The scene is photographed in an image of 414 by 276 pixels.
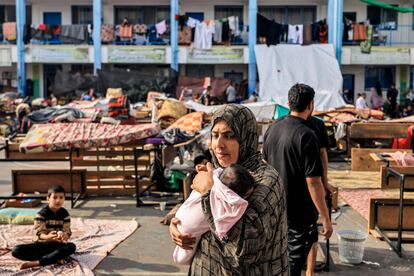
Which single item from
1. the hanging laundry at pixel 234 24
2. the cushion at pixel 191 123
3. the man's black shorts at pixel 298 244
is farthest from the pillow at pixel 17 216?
the hanging laundry at pixel 234 24

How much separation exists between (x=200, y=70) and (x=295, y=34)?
5448mm

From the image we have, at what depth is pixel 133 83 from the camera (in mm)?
25297

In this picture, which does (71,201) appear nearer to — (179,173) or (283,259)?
(179,173)

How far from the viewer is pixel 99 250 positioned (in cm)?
678

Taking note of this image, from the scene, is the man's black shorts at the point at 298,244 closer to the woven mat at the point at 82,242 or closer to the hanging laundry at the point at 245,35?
the woven mat at the point at 82,242

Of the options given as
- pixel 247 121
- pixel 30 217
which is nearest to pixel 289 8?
pixel 30 217

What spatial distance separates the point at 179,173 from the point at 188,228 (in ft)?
22.8

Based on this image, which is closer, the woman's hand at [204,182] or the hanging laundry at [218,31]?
the woman's hand at [204,182]

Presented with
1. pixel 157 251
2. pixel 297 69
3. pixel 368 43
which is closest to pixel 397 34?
pixel 368 43

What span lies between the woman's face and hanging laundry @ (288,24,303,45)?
964 inches

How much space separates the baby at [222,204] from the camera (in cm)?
242

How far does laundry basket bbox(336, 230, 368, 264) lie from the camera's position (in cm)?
616

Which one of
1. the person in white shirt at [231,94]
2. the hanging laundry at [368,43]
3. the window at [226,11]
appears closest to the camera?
the person in white shirt at [231,94]

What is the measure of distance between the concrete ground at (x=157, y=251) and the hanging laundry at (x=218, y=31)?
18.5 m
